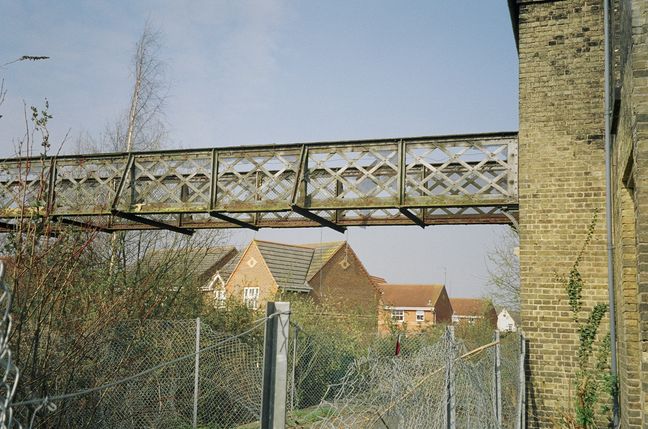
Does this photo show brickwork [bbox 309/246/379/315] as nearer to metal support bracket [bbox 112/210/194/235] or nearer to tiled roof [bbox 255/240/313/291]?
tiled roof [bbox 255/240/313/291]

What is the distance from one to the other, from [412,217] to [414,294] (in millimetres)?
58368

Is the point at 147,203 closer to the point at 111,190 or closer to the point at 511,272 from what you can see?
the point at 111,190

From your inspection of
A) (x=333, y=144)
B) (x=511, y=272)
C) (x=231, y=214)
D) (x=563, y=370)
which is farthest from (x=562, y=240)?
(x=511, y=272)

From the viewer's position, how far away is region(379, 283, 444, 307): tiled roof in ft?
220

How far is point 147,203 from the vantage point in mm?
12898

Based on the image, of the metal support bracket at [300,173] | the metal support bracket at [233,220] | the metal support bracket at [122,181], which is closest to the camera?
the metal support bracket at [300,173]

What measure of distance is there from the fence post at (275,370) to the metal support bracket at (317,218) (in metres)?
7.90

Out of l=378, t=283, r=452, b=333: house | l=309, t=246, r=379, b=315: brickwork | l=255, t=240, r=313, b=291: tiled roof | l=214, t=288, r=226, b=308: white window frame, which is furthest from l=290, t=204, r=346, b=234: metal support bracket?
l=378, t=283, r=452, b=333: house

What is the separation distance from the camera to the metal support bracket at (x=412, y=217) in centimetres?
Answer: 1168

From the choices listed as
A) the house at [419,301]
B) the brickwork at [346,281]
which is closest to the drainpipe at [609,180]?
the brickwork at [346,281]

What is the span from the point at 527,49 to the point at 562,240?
3338 millimetres

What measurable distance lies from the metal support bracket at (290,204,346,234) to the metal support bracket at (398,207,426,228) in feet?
5.02

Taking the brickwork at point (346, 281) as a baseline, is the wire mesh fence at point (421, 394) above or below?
below

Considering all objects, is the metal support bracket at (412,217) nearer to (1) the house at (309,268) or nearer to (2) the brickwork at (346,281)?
(1) the house at (309,268)
